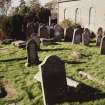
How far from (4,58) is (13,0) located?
37238mm

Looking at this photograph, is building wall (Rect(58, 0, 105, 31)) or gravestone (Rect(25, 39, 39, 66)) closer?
gravestone (Rect(25, 39, 39, 66))

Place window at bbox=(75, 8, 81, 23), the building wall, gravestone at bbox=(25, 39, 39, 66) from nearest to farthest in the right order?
1. gravestone at bbox=(25, 39, 39, 66)
2. the building wall
3. window at bbox=(75, 8, 81, 23)

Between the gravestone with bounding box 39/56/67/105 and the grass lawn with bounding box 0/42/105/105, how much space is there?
36 cm

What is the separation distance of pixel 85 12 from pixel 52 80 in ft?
82.7

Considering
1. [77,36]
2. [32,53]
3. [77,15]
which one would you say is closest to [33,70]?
[32,53]

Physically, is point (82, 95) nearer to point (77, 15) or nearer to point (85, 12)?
point (85, 12)

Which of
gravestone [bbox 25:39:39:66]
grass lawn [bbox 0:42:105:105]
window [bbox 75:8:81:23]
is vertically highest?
window [bbox 75:8:81:23]

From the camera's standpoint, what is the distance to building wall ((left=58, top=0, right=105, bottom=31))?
3017cm

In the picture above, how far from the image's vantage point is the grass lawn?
9.27 metres

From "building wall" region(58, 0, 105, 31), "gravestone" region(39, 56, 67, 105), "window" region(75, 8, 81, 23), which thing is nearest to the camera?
"gravestone" region(39, 56, 67, 105)

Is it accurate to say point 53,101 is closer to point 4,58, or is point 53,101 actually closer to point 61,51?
point 4,58

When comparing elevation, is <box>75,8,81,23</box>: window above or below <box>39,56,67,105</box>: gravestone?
above

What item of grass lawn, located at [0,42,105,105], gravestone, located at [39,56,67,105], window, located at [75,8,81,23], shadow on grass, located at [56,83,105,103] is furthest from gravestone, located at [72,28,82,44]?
window, located at [75,8,81,23]

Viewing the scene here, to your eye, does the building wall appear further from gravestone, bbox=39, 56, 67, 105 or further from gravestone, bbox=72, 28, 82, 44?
gravestone, bbox=39, 56, 67, 105
